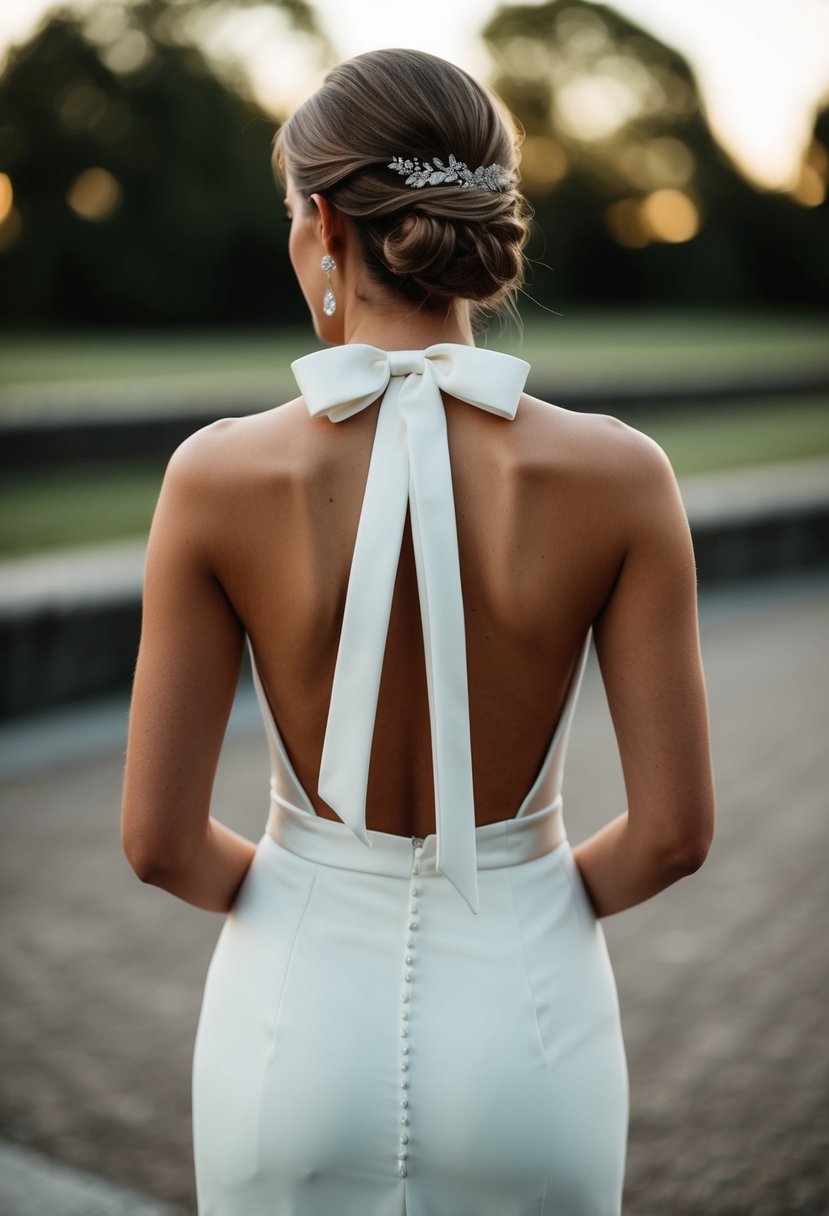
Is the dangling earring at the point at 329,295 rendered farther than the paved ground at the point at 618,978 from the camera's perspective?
No

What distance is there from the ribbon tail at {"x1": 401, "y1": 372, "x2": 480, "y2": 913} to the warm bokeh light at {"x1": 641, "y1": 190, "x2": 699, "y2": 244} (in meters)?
52.2

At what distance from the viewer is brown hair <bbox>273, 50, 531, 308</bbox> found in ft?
A: 4.54

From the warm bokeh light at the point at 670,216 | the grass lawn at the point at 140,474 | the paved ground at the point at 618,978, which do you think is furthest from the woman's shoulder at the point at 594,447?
the warm bokeh light at the point at 670,216

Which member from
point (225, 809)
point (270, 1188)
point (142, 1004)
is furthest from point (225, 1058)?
point (225, 809)

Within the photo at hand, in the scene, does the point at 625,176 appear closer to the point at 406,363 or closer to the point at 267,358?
the point at 267,358

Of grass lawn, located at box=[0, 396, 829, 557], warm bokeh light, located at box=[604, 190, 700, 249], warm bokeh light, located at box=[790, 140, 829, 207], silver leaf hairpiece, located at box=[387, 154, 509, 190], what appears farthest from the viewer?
warm bokeh light, located at box=[790, 140, 829, 207]

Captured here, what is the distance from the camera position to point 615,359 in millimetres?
21609

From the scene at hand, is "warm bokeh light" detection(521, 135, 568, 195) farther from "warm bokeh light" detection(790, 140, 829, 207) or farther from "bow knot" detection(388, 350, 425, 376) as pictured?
"bow knot" detection(388, 350, 425, 376)

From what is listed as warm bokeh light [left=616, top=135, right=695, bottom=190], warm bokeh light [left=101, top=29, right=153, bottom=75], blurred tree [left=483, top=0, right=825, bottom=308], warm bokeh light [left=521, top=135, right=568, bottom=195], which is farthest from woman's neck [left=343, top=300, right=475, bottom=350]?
warm bokeh light [left=616, top=135, right=695, bottom=190]

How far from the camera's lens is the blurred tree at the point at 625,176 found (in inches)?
1912

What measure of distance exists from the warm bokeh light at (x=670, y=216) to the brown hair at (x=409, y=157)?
5202 centimetres

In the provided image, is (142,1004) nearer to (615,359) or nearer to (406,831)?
(406,831)

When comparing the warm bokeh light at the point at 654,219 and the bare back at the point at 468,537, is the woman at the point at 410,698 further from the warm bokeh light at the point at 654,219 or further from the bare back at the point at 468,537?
the warm bokeh light at the point at 654,219

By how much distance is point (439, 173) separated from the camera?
4.56 feet
